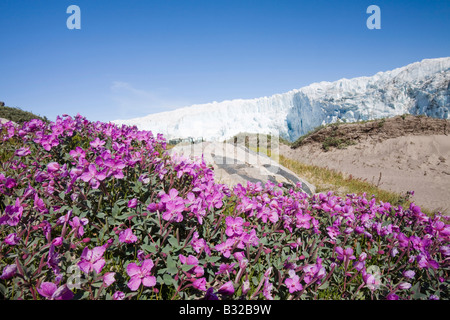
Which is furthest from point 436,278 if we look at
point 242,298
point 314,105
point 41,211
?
point 314,105

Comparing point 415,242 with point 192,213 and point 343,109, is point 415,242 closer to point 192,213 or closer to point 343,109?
point 192,213

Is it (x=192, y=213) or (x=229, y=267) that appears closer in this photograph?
(x=229, y=267)

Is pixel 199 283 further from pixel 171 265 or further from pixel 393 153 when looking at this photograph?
pixel 393 153

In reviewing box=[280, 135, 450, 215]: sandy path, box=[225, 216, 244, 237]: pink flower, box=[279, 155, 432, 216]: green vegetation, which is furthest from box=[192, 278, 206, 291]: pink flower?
box=[280, 135, 450, 215]: sandy path

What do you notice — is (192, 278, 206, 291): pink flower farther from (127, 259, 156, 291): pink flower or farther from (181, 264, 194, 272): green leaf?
(127, 259, 156, 291): pink flower

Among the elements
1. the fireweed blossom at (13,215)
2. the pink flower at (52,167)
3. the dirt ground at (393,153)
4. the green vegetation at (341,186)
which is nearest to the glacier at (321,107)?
the dirt ground at (393,153)

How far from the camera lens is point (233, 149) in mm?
8289

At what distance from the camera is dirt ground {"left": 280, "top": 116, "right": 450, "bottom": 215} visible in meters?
11.6

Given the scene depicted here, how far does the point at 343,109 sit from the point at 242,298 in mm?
54610

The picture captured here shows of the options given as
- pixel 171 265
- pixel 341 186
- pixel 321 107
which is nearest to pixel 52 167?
pixel 171 265

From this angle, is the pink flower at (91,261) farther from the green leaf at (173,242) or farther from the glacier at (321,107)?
the glacier at (321,107)

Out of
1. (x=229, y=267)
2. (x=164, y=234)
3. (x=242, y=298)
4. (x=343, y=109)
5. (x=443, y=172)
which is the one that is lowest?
(x=443, y=172)

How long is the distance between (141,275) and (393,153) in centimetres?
1952

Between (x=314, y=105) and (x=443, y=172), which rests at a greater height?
(x=314, y=105)
